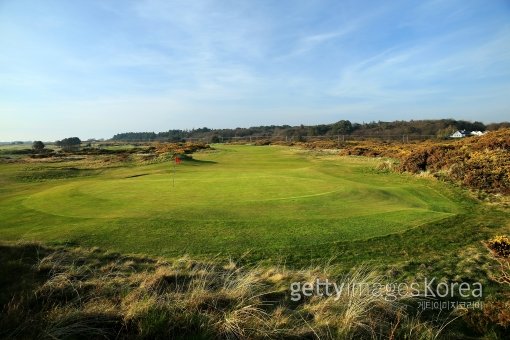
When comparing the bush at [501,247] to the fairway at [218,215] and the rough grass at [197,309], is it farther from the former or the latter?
the fairway at [218,215]

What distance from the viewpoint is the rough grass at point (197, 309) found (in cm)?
459

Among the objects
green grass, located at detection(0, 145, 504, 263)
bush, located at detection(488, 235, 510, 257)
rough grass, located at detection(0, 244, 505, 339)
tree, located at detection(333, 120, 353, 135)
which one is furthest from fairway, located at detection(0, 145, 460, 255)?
tree, located at detection(333, 120, 353, 135)

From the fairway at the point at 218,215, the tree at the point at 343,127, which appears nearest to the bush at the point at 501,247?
the fairway at the point at 218,215

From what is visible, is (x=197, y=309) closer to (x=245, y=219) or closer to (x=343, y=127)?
(x=245, y=219)

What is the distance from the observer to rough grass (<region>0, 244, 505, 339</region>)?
4.59m

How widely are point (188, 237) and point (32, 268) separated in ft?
13.4

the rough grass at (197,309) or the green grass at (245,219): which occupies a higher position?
the rough grass at (197,309)

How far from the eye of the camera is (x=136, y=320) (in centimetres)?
474

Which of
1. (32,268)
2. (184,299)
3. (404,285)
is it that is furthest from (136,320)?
(404,285)

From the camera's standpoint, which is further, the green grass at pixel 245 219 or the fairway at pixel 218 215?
the fairway at pixel 218 215

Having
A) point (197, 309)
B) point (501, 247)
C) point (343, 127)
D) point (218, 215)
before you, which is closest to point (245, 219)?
point (218, 215)

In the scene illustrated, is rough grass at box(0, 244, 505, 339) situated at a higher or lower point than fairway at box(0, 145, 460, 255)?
higher

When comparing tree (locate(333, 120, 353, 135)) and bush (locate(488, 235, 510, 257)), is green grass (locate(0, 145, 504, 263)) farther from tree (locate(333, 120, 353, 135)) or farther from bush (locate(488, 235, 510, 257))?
tree (locate(333, 120, 353, 135))

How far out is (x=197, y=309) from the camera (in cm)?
518
